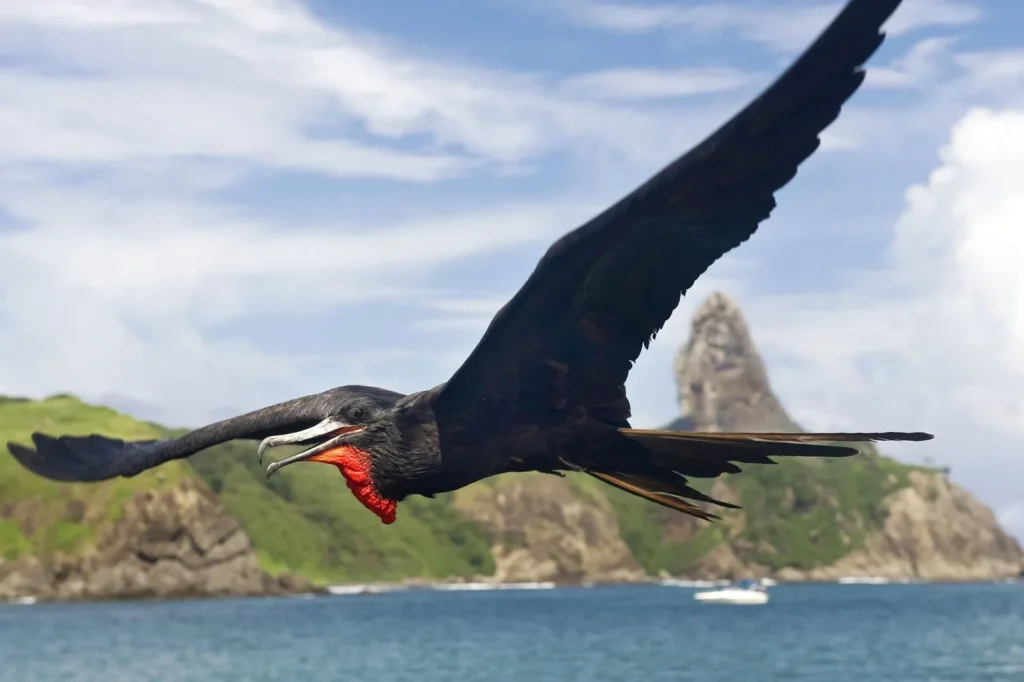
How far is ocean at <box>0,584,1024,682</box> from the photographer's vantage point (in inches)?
2815

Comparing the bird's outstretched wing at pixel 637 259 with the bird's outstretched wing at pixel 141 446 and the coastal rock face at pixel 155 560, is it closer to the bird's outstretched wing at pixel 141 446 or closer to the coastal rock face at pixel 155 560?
the bird's outstretched wing at pixel 141 446

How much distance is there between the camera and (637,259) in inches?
341

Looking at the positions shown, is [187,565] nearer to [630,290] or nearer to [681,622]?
[681,622]

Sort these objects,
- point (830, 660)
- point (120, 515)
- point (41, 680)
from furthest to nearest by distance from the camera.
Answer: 1. point (120, 515)
2. point (830, 660)
3. point (41, 680)

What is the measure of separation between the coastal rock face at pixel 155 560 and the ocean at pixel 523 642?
2885mm

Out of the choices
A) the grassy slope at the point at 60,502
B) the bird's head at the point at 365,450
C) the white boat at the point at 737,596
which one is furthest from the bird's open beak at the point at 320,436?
the white boat at the point at 737,596

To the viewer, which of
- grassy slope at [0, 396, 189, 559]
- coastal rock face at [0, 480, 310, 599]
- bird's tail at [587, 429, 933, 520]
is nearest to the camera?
bird's tail at [587, 429, 933, 520]

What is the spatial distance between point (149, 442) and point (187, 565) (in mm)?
130649

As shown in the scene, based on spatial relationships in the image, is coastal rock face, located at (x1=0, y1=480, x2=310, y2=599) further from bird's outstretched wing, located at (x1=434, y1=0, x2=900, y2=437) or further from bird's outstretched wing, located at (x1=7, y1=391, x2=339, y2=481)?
bird's outstretched wing, located at (x1=434, y1=0, x2=900, y2=437)

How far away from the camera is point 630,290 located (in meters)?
8.86

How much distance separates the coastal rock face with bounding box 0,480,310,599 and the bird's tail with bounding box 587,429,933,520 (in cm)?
12695

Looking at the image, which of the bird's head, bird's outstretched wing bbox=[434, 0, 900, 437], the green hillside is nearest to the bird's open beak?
the bird's head

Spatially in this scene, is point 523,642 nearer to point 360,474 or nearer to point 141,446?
point 141,446

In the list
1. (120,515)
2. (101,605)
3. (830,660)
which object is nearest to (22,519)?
(120,515)
